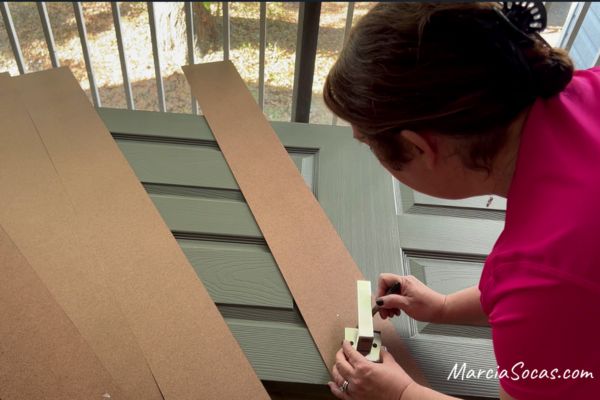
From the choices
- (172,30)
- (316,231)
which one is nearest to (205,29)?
(172,30)

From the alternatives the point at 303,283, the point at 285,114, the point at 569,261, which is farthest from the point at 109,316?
the point at 285,114

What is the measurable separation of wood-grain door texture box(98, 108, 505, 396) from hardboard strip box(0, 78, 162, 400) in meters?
0.16

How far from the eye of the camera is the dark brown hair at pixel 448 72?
59 centimetres

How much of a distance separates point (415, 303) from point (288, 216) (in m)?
0.33

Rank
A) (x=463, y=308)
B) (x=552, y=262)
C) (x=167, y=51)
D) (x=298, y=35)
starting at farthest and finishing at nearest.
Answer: (x=167, y=51) < (x=298, y=35) < (x=463, y=308) < (x=552, y=262)

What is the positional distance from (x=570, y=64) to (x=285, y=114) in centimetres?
231

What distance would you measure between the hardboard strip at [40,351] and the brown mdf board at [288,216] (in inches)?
13.9

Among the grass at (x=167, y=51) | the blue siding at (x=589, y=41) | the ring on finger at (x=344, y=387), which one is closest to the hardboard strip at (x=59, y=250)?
the ring on finger at (x=344, y=387)

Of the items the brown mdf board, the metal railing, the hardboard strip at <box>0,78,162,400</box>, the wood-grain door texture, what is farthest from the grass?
the hardboard strip at <box>0,78,162,400</box>

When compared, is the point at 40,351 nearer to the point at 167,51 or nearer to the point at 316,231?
the point at 316,231

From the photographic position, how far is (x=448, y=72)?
0.60 metres

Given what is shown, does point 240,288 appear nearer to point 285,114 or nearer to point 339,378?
point 339,378

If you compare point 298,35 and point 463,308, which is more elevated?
point 298,35

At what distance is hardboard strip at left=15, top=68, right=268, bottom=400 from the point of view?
838 millimetres
